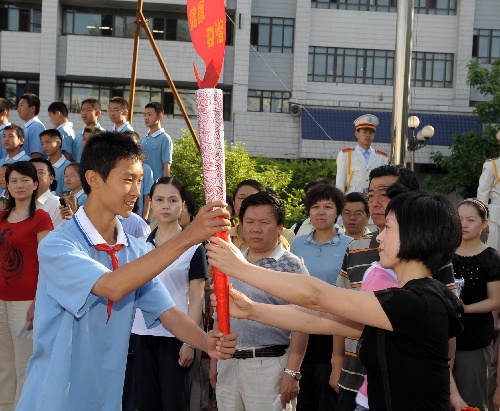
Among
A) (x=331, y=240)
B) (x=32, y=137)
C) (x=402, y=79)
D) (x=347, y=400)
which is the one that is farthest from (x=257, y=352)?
(x=32, y=137)

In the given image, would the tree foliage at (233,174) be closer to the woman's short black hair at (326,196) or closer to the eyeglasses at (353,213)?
the eyeglasses at (353,213)

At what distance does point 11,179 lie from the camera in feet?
20.3

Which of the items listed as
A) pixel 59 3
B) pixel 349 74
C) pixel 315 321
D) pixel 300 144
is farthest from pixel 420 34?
Result: pixel 315 321

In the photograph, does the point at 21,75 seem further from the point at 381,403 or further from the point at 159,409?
Result: the point at 381,403

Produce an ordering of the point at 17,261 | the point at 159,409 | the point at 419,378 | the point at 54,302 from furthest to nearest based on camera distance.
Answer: the point at 17,261, the point at 159,409, the point at 54,302, the point at 419,378

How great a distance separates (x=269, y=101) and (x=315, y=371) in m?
23.4

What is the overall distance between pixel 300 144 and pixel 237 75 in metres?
3.25

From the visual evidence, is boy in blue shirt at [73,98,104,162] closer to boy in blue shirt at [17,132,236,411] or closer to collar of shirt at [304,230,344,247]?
collar of shirt at [304,230,344,247]

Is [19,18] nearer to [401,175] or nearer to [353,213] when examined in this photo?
[353,213]

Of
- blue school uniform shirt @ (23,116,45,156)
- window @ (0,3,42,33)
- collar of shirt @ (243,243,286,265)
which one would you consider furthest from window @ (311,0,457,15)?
collar of shirt @ (243,243,286,265)

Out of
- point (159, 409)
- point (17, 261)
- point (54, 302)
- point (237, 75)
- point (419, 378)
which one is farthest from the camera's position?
point (237, 75)

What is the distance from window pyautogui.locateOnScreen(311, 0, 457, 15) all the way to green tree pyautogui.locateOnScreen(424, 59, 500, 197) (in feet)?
17.2

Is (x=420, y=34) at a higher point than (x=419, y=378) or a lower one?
higher

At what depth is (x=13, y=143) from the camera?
8.77 m
